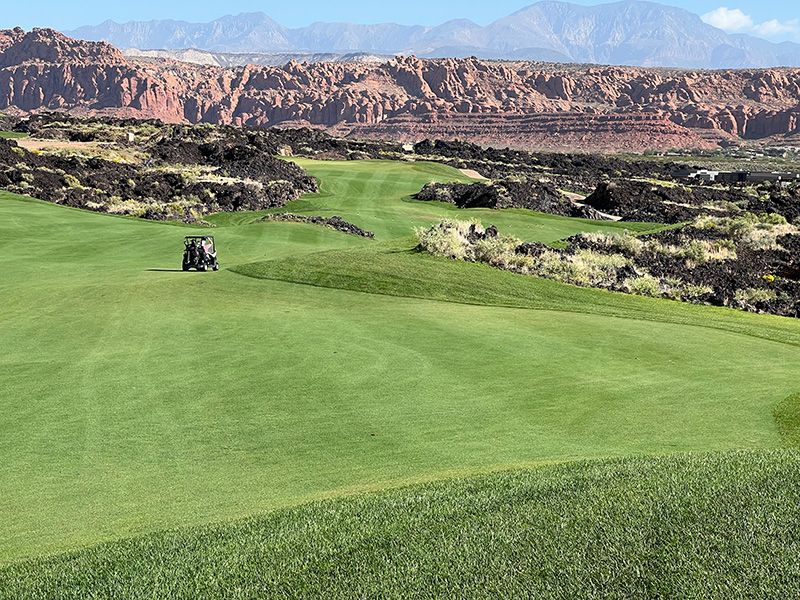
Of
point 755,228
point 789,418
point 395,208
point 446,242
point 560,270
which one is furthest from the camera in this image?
point 395,208

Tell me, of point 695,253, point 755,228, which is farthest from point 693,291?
point 755,228

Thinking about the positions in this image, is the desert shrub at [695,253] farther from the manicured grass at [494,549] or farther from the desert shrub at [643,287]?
the manicured grass at [494,549]

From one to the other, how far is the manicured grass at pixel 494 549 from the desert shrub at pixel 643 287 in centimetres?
1525

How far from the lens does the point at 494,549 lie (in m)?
4.55

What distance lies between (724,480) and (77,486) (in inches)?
196

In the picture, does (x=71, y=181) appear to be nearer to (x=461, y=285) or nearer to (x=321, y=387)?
(x=461, y=285)

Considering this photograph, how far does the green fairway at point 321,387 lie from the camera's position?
21.0 feet

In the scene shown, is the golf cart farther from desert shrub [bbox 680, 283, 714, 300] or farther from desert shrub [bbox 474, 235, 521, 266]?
desert shrub [bbox 680, 283, 714, 300]

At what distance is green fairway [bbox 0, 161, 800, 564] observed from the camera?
6.40m

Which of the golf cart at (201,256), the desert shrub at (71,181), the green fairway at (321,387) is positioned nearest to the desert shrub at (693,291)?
the green fairway at (321,387)

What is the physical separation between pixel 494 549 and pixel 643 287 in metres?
17.1

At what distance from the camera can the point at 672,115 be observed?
178m

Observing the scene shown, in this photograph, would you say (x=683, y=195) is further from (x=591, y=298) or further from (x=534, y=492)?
(x=534, y=492)

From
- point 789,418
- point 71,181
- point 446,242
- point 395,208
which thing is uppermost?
point 789,418
